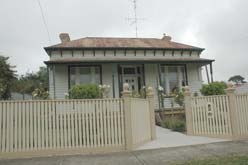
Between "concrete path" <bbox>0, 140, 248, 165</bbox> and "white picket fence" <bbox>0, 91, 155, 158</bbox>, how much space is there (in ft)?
1.39

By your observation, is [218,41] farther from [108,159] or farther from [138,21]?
[108,159]

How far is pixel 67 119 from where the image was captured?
7828 mm

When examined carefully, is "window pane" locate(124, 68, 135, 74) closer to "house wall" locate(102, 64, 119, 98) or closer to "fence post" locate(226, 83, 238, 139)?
"house wall" locate(102, 64, 119, 98)

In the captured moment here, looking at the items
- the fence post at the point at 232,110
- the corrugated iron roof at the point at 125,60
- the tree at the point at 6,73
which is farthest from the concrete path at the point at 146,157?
the tree at the point at 6,73

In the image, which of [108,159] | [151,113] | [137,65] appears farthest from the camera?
[137,65]

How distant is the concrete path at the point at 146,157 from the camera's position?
6.62m

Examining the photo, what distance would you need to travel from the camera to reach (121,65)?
18.4 meters

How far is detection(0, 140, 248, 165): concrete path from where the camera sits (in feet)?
21.7

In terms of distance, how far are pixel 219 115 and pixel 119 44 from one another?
11.4 m

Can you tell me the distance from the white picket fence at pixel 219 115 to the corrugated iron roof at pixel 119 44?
9.39 m

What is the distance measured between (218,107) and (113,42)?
12.1 meters

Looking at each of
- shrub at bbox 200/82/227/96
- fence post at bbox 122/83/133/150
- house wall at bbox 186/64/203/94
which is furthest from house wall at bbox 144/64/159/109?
fence post at bbox 122/83/133/150

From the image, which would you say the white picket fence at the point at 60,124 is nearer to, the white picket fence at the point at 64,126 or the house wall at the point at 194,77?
the white picket fence at the point at 64,126

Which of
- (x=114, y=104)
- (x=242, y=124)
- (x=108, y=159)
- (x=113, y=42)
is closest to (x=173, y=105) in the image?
(x=113, y=42)
